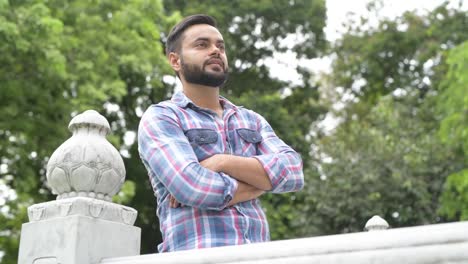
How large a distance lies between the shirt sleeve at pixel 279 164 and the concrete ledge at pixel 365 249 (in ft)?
2.07

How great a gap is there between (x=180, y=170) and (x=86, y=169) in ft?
1.80

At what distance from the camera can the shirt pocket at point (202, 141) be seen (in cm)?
404

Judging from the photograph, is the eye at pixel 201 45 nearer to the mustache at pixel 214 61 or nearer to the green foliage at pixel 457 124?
the mustache at pixel 214 61

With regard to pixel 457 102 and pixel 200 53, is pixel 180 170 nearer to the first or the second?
pixel 200 53

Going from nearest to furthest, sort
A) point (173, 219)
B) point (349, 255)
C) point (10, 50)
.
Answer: point (349, 255), point (173, 219), point (10, 50)

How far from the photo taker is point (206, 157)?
13.2ft

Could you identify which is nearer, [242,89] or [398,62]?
[242,89]

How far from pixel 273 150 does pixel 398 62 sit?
2068 cm

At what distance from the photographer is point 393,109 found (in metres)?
20.9

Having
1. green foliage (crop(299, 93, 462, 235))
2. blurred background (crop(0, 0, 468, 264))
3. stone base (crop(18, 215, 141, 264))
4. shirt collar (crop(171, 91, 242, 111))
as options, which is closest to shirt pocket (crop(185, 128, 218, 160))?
shirt collar (crop(171, 91, 242, 111))

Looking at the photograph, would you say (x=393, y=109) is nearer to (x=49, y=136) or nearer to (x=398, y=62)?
(x=398, y=62)

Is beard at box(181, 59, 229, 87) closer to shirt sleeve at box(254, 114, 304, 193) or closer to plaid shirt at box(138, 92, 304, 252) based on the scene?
plaid shirt at box(138, 92, 304, 252)

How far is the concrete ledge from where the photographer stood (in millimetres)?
2971

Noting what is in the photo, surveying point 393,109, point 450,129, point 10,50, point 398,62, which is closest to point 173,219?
point 10,50
